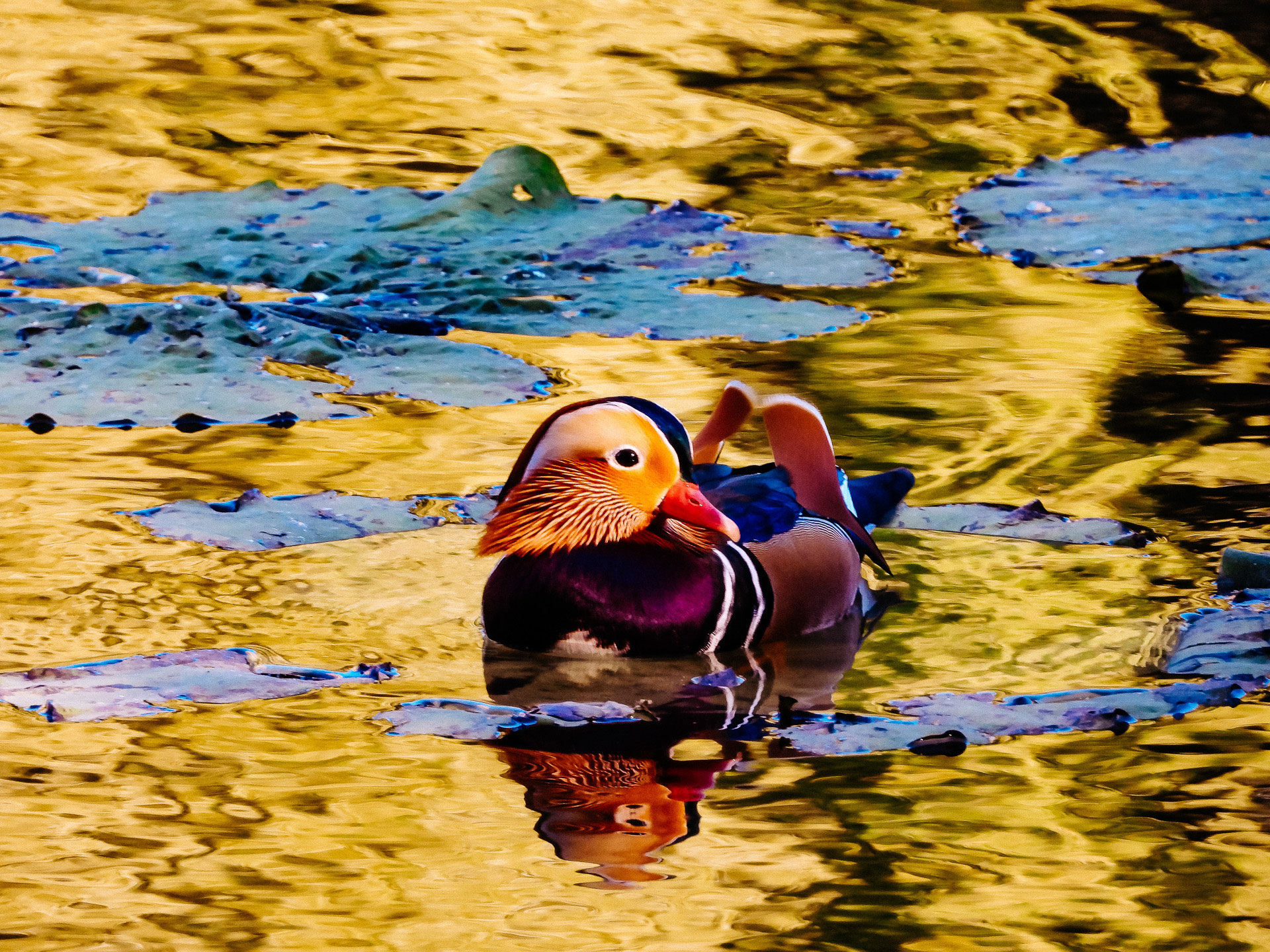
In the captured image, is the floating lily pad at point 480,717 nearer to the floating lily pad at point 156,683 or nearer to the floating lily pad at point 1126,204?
the floating lily pad at point 156,683

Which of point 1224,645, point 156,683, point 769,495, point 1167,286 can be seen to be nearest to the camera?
point 156,683

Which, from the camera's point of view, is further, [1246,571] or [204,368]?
[204,368]

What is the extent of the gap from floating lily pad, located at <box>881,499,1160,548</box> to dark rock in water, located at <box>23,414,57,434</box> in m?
2.49

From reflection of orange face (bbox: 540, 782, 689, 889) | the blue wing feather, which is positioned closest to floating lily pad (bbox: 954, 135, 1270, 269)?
the blue wing feather

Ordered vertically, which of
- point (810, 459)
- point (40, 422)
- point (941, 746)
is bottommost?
point (40, 422)

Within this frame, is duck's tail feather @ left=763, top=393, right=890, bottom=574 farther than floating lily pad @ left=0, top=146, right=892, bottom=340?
No

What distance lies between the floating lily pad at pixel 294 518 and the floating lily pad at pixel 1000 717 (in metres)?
1.49

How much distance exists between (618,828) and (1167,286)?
15.6ft

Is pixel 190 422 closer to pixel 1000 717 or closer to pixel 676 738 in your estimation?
pixel 676 738

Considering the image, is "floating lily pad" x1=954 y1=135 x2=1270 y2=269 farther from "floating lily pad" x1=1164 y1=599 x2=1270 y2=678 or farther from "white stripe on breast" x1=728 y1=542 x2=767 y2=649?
Result: "white stripe on breast" x1=728 y1=542 x2=767 y2=649

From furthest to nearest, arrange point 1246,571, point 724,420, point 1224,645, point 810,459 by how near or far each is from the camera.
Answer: point 724,420 → point 810,459 → point 1246,571 → point 1224,645

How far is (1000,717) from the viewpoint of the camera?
11.9ft

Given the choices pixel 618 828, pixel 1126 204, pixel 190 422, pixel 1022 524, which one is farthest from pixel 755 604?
pixel 1126 204

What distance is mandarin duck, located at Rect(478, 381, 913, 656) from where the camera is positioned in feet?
13.6
